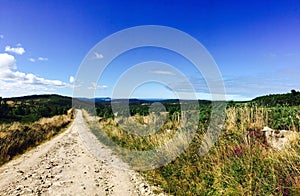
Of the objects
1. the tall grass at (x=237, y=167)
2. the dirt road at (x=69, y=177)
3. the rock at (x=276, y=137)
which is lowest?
the dirt road at (x=69, y=177)

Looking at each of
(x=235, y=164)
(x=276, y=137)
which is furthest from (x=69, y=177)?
(x=276, y=137)

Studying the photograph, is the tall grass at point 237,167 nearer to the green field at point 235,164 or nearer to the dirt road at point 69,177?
the green field at point 235,164

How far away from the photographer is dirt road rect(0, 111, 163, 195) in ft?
22.7

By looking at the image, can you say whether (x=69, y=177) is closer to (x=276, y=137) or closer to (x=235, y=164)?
(x=235, y=164)

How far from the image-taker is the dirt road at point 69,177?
6918 millimetres

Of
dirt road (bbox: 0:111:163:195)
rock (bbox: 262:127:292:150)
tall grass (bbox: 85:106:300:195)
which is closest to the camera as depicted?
tall grass (bbox: 85:106:300:195)

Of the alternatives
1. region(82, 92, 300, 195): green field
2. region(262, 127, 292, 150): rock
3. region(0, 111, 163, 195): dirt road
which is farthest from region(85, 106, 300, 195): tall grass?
region(0, 111, 163, 195): dirt road

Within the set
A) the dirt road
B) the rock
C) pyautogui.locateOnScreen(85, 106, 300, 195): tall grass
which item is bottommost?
the dirt road

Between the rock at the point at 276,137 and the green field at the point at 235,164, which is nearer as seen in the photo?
the green field at the point at 235,164

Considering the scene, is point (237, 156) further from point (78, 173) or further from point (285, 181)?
point (78, 173)

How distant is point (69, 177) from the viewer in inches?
322

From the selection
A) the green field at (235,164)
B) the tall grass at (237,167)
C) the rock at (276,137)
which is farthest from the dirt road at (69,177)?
the rock at (276,137)

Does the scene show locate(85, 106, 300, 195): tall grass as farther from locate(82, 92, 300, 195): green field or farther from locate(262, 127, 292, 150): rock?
locate(262, 127, 292, 150): rock

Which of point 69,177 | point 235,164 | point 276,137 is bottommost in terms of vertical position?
point 69,177
